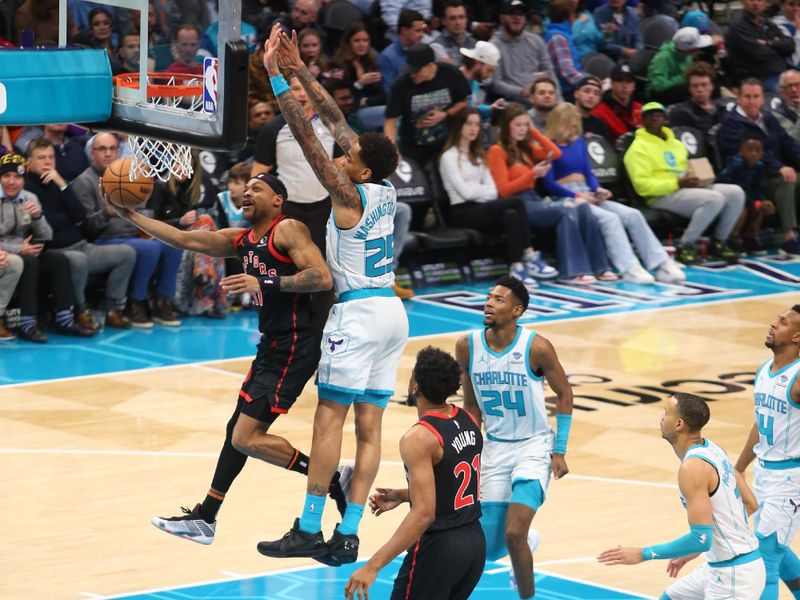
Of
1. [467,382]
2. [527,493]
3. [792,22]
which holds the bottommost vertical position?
[527,493]

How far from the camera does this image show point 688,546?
24.2 ft

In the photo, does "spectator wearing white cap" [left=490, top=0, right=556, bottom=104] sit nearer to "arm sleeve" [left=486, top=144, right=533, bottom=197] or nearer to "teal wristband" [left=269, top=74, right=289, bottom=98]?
"arm sleeve" [left=486, top=144, right=533, bottom=197]

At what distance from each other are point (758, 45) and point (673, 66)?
1.59 meters

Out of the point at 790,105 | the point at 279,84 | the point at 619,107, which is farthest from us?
the point at 790,105

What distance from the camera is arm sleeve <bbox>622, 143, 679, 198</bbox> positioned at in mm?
17703

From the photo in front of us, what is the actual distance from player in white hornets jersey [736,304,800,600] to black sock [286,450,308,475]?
89.3 inches

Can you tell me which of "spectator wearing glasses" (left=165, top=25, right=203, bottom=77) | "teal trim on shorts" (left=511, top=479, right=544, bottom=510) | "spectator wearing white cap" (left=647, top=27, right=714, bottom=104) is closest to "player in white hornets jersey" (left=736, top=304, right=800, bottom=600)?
"teal trim on shorts" (left=511, top=479, right=544, bottom=510)

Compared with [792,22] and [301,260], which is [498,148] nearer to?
[792,22]

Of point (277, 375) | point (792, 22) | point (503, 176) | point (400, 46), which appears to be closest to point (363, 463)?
point (277, 375)

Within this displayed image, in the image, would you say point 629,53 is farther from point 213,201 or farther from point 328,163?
point 328,163

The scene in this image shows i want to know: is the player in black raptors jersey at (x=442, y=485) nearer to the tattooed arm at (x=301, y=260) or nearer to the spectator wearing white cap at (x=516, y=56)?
the tattooed arm at (x=301, y=260)

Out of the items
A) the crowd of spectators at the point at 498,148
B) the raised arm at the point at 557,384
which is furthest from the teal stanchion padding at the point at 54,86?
the crowd of spectators at the point at 498,148

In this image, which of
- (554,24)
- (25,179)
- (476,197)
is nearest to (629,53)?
(554,24)

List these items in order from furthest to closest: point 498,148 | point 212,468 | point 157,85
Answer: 1. point 498,148
2. point 212,468
3. point 157,85
